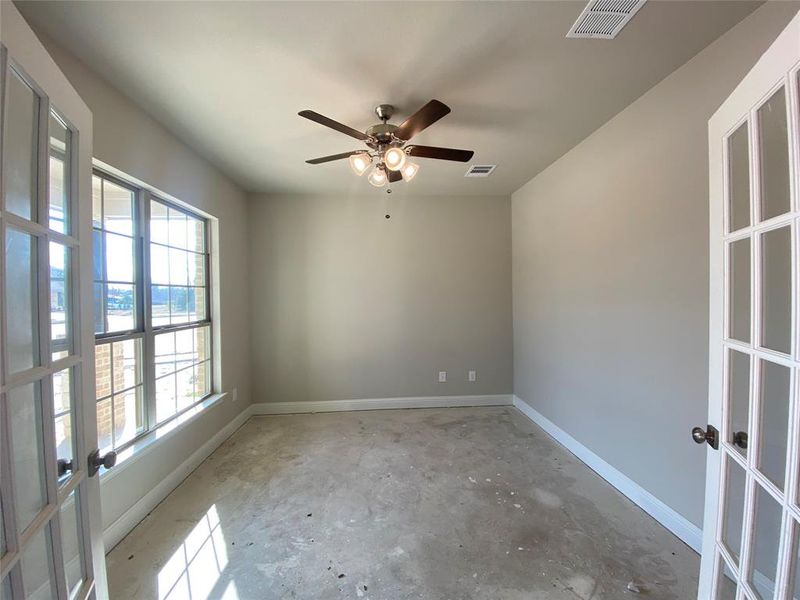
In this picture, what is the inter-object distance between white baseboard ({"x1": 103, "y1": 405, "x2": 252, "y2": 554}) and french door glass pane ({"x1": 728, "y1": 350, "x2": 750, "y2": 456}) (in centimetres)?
284

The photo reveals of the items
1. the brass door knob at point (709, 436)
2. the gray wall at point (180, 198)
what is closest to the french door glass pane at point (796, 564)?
the brass door knob at point (709, 436)

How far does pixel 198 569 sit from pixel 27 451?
1.32 meters

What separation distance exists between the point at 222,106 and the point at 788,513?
9.51 ft

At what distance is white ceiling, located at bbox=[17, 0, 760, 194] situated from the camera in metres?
1.33

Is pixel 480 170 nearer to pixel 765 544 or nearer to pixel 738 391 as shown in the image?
pixel 738 391

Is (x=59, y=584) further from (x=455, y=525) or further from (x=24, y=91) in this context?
(x=455, y=525)

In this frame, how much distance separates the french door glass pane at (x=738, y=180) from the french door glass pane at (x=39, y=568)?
205 cm

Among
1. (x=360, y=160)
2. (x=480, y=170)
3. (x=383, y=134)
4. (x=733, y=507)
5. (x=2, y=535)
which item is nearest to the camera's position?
(x=2, y=535)

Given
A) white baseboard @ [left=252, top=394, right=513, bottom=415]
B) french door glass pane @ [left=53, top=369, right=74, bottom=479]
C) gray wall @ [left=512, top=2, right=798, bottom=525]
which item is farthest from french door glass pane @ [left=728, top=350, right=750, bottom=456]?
white baseboard @ [left=252, top=394, right=513, bottom=415]

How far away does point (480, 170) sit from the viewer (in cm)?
302

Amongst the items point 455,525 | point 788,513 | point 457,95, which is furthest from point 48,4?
point 455,525

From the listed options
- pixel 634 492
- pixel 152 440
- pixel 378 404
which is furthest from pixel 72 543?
pixel 378 404

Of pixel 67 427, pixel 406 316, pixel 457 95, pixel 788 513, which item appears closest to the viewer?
pixel 788 513

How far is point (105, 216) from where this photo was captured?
1888mm
